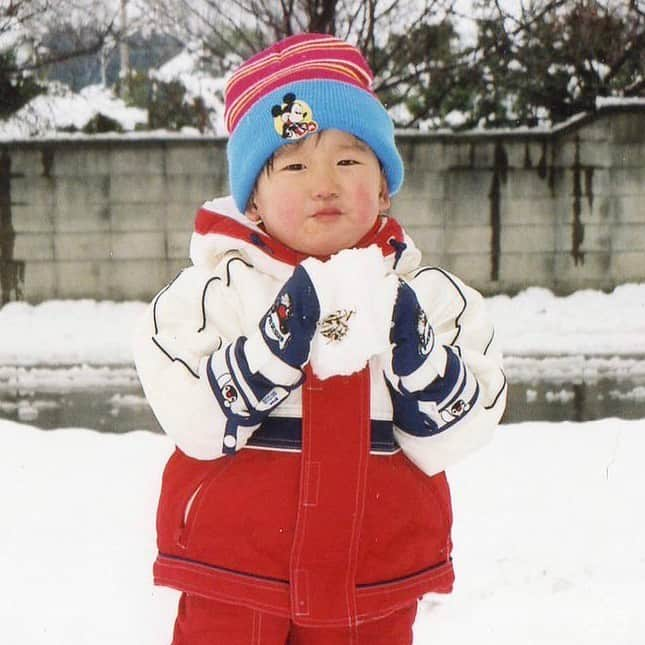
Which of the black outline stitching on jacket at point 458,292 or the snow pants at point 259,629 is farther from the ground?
the black outline stitching on jacket at point 458,292

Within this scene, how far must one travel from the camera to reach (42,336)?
818 centimetres

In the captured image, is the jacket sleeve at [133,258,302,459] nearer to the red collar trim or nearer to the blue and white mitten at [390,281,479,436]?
the red collar trim

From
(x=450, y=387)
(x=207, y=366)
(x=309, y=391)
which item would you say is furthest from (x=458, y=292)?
(x=207, y=366)

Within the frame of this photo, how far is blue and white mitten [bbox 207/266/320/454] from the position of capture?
50.1 inches

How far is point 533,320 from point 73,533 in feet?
19.2

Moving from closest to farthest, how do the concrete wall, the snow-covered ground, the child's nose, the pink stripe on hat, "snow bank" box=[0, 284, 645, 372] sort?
the child's nose < the pink stripe on hat < the snow-covered ground < "snow bank" box=[0, 284, 645, 372] < the concrete wall

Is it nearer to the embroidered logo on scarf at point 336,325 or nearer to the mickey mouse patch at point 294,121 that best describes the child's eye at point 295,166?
the mickey mouse patch at point 294,121

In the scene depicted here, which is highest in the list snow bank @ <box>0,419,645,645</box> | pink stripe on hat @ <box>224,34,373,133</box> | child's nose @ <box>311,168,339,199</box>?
pink stripe on hat @ <box>224,34,373,133</box>

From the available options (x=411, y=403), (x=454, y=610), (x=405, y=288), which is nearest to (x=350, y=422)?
(x=411, y=403)

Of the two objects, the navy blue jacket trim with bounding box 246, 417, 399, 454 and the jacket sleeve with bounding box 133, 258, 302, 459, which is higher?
the jacket sleeve with bounding box 133, 258, 302, 459

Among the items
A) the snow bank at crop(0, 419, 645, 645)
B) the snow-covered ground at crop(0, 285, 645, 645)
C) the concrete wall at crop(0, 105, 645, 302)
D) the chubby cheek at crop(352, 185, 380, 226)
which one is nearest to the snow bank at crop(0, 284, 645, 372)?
the concrete wall at crop(0, 105, 645, 302)

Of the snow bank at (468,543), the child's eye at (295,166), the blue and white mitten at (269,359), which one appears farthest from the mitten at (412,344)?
the snow bank at (468,543)

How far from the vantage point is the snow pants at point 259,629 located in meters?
1.41

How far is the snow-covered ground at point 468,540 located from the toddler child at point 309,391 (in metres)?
1.25
